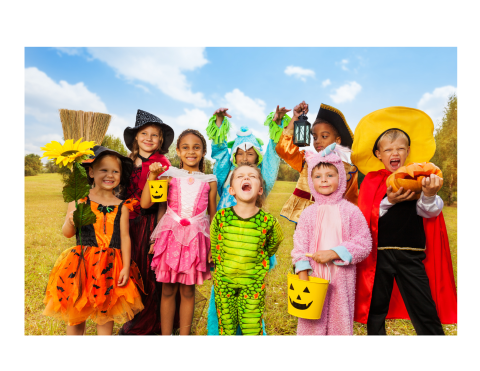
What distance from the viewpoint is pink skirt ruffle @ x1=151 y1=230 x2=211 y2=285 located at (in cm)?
288

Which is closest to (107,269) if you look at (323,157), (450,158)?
(323,157)

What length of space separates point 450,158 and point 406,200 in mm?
3599

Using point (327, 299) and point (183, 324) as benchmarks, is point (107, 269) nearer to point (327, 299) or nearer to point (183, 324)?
point (183, 324)

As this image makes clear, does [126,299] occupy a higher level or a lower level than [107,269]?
lower

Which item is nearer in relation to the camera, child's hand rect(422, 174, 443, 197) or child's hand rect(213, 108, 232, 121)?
child's hand rect(422, 174, 443, 197)

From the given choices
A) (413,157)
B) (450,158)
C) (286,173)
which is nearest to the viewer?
(413,157)

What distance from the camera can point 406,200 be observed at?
2.78m

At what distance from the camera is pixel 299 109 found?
9.83 feet

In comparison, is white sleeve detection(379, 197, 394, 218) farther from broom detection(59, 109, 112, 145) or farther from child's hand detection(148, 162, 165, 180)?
broom detection(59, 109, 112, 145)

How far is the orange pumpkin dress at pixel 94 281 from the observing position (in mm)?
2656

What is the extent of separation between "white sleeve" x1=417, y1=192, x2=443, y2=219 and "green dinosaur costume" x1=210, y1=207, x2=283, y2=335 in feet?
4.22

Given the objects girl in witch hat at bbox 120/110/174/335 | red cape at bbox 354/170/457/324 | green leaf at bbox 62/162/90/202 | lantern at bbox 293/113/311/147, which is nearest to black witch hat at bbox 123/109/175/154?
girl in witch hat at bbox 120/110/174/335

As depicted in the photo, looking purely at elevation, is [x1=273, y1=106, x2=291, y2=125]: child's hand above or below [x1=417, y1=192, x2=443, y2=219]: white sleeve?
above
